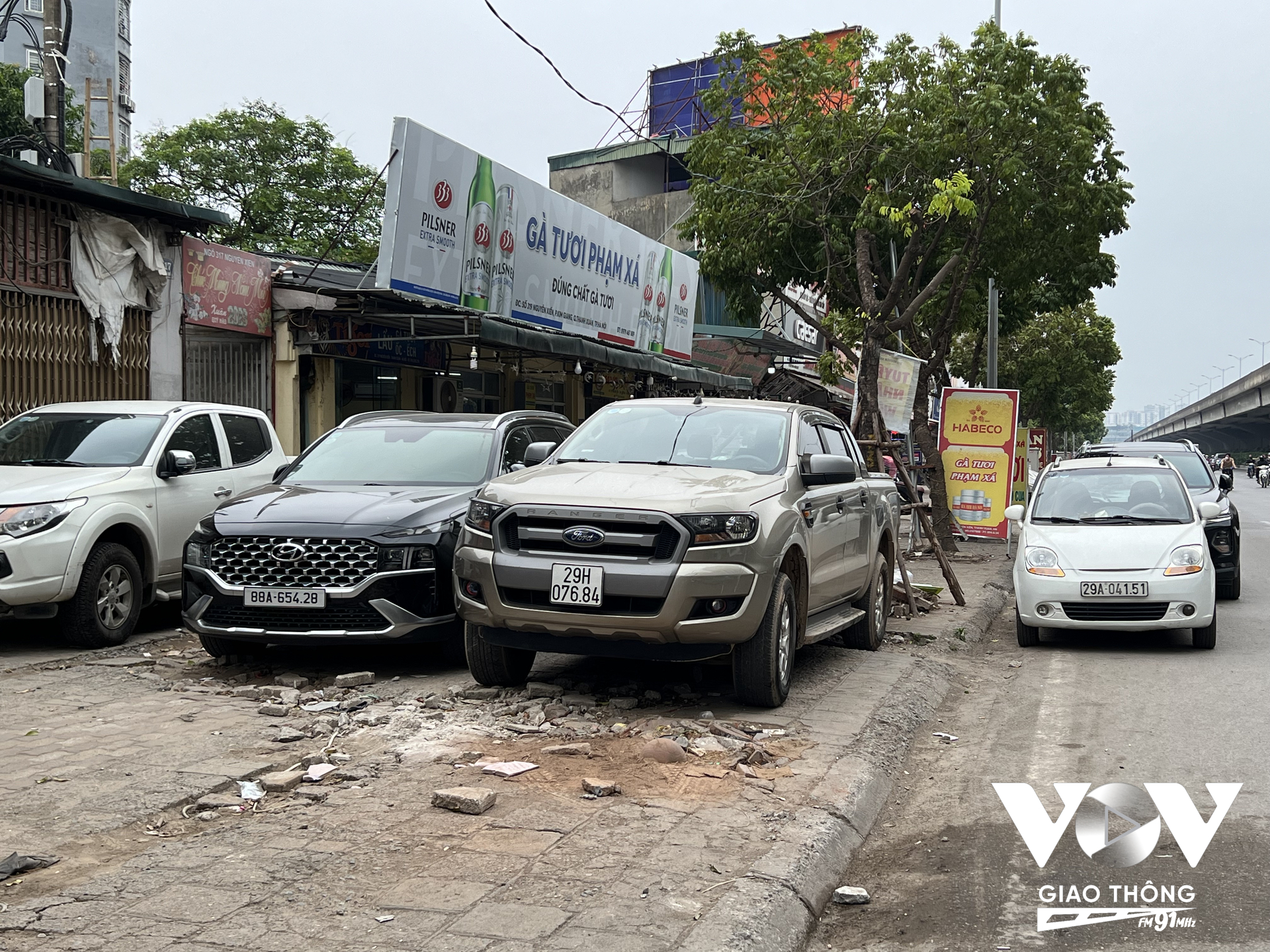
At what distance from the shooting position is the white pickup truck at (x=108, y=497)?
8.36 m

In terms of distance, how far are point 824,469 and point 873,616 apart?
7.45ft

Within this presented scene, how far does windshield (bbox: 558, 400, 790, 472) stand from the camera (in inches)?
301

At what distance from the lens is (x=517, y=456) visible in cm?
945

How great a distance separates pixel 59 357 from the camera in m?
12.9

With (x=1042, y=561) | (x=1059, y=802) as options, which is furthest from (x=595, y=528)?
(x=1042, y=561)

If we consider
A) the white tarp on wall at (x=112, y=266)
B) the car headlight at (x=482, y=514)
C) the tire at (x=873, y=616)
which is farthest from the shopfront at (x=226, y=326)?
the tire at (x=873, y=616)

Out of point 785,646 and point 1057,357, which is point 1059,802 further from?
point 1057,357

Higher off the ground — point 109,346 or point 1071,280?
point 1071,280

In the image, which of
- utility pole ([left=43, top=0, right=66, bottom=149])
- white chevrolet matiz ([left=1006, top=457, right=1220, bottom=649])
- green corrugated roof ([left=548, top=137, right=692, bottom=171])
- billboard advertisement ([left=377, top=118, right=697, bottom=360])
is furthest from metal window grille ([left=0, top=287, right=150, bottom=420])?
green corrugated roof ([left=548, top=137, right=692, bottom=171])

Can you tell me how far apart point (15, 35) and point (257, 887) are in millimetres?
60866

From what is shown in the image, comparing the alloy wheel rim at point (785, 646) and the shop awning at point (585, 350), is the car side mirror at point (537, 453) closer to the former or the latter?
the alloy wheel rim at point (785, 646)

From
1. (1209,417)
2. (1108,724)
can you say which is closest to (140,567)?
(1108,724)

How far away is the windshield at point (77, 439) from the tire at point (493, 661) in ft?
13.0

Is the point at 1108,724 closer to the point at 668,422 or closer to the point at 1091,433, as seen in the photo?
the point at 668,422
